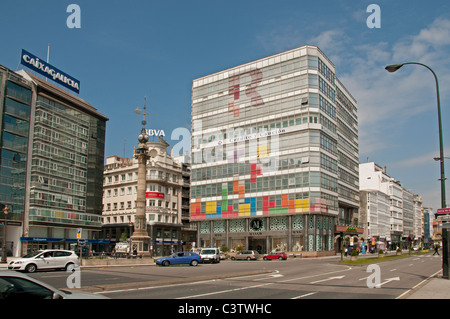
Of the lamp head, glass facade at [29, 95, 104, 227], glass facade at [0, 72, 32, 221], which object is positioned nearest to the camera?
the lamp head

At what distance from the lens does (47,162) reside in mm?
69688

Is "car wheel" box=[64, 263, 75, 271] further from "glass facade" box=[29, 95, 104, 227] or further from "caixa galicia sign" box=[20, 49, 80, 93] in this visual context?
"caixa galicia sign" box=[20, 49, 80, 93]

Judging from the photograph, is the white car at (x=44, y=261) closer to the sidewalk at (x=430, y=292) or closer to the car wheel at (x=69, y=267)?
the car wheel at (x=69, y=267)

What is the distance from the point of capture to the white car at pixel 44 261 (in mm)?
26969

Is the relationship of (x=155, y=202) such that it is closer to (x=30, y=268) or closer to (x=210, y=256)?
(x=210, y=256)

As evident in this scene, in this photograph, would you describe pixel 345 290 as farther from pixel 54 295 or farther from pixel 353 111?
pixel 353 111

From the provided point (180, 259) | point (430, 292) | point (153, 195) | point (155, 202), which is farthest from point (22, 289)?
point (155, 202)

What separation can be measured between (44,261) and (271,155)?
50.4 metres

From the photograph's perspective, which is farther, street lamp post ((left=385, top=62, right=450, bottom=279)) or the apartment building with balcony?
the apartment building with balcony

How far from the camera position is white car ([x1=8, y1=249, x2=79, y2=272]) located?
1062 inches

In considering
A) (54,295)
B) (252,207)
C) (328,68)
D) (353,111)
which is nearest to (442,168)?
(54,295)

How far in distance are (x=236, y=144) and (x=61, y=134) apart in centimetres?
3151

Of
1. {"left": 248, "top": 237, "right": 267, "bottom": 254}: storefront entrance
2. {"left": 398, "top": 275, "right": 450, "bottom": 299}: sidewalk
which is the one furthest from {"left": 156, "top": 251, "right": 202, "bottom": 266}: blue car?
{"left": 248, "top": 237, "right": 267, "bottom": 254}: storefront entrance

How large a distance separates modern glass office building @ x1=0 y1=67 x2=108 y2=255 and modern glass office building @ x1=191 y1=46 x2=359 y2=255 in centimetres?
2035
